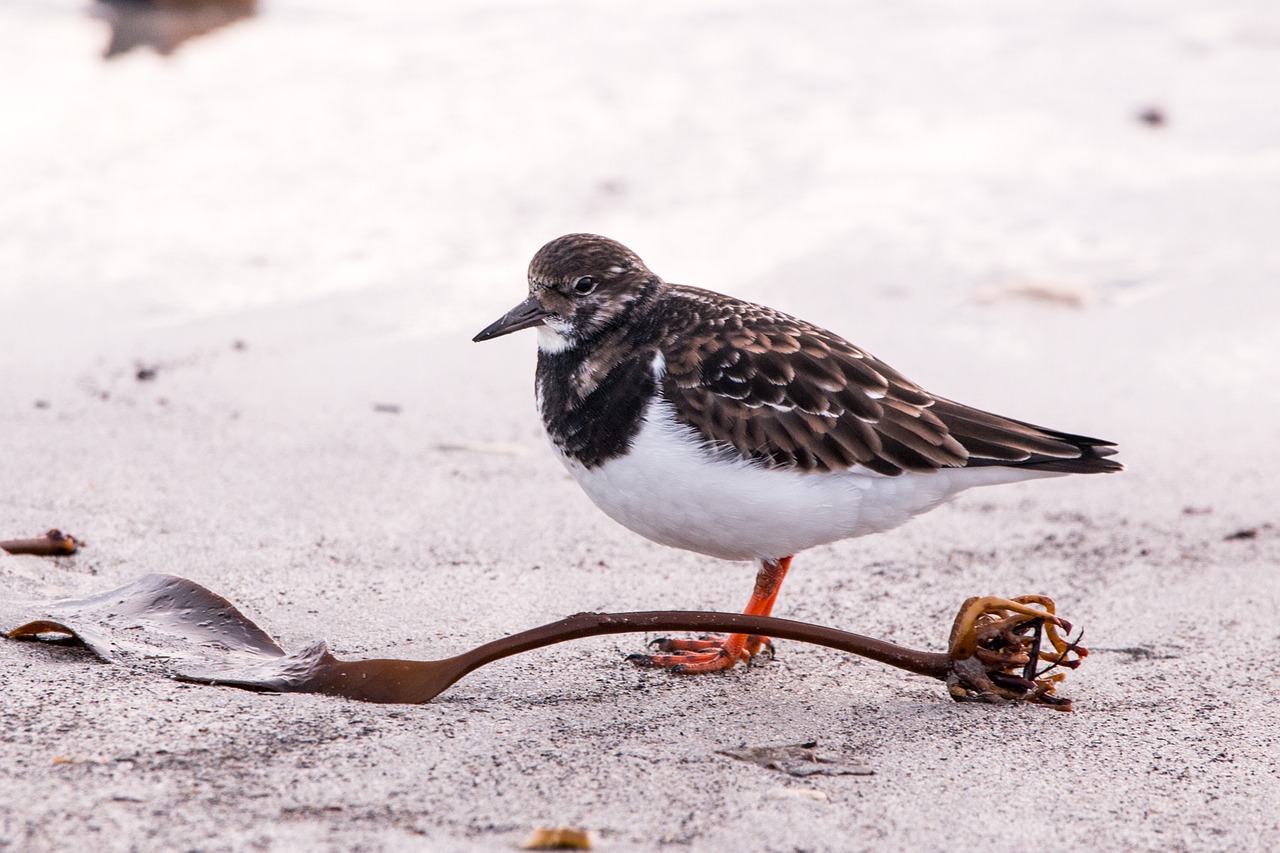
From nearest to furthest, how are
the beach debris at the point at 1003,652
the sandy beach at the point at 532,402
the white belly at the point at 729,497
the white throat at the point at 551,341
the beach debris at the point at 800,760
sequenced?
the sandy beach at the point at 532,402 → the beach debris at the point at 800,760 → the beach debris at the point at 1003,652 → the white belly at the point at 729,497 → the white throat at the point at 551,341

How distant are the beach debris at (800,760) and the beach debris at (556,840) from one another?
50 cm

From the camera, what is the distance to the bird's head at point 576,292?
11.8 ft

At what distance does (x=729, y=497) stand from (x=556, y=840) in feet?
3.67

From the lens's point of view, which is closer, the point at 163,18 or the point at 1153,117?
the point at 1153,117

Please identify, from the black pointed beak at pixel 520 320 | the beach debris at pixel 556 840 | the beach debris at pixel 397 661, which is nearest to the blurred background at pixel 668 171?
the black pointed beak at pixel 520 320

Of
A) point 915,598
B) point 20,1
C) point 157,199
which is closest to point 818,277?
point 915,598

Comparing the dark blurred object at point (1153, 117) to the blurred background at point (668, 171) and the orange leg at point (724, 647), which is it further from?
the orange leg at point (724, 647)

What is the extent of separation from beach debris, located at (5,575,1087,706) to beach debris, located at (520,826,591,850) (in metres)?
0.64

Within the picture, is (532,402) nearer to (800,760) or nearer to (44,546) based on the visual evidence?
(44,546)

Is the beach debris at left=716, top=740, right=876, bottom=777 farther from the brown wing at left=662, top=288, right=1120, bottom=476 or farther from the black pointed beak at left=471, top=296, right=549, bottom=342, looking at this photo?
the black pointed beak at left=471, top=296, right=549, bottom=342

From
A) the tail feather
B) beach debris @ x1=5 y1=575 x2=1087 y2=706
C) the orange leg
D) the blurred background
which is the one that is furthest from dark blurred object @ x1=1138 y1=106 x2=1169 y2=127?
beach debris @ x1=5 y1=575 x2=1087 y2=706

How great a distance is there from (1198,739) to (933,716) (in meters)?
0.52

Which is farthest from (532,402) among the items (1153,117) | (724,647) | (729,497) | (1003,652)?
(1153,117)

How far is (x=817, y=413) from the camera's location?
328 centimetres
